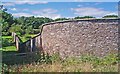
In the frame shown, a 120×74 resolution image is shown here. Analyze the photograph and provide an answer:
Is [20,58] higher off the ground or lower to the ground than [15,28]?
lower

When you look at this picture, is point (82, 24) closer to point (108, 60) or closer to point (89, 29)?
point (89, 29)

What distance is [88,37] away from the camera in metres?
10.7

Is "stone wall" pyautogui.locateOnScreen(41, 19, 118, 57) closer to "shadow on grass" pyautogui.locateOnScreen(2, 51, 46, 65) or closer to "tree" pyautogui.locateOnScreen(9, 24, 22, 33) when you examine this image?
"shadow on grass" pyautogui.locateOnScreen(2, 51, 46, 65)

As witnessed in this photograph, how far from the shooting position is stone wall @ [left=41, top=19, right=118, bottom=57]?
1058 centimetres

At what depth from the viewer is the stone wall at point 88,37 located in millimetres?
10578

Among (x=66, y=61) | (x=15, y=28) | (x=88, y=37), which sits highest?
(x=15, y=28)

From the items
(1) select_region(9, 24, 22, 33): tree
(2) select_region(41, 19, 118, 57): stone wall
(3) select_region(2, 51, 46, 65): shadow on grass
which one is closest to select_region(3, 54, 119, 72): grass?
(3) select_region(2, 51, 46, 65): shadow on grass

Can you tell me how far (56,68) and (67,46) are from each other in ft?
7.69

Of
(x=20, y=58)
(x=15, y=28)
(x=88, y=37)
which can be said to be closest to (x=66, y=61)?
(x=88, y=37)

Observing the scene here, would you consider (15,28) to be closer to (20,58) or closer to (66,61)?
(20,58)

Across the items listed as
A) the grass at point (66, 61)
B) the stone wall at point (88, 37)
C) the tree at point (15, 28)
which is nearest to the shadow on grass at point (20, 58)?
the grass at point (66, 61)

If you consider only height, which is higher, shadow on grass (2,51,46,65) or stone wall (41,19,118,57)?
stone wall (41,19,118,57)

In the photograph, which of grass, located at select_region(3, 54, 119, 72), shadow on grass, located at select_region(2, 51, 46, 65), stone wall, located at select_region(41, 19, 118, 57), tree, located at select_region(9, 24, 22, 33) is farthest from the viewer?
tree, located at select_region(9, 24, 22, 33)

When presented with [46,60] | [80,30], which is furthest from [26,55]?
[80,30]
